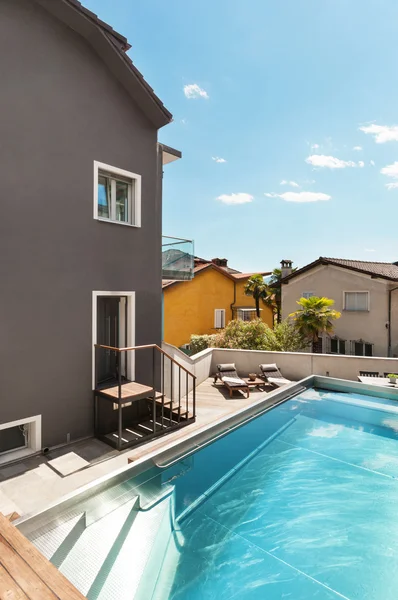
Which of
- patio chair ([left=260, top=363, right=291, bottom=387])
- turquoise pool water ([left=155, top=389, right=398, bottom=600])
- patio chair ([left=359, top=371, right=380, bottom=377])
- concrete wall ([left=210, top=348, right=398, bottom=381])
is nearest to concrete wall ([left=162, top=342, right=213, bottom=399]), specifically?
concrete wall ([left=210, top=348, right=398, bottom=381])

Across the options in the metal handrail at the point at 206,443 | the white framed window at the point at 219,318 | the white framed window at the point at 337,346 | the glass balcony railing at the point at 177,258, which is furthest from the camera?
the white framed window at the point at 219,318

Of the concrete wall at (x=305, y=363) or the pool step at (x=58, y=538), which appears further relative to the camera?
the concrete wall at (x=305, y=363)

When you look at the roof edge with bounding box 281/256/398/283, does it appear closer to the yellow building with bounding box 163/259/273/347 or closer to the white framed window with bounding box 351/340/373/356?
the white framed window with bounding box 351/340/373/356

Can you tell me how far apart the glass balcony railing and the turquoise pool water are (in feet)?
18.9

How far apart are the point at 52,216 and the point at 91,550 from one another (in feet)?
20.3

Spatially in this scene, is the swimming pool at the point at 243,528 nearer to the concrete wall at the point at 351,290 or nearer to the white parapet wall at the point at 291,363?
the white parapet wall at the point at 291,363

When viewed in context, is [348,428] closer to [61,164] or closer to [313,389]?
[313,389]

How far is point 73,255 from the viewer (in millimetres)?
7473

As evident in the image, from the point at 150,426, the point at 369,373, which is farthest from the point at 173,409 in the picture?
the point at 369,373

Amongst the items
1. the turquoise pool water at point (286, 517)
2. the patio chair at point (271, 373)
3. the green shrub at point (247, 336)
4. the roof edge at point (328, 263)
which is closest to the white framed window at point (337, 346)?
the roof edge at point (328, 263)

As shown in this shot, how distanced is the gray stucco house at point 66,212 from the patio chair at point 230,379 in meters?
4.12

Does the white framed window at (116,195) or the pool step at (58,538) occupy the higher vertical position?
the white framed window at (116,195)

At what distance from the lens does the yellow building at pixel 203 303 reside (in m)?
23.0

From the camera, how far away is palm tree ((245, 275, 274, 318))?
30.4m
